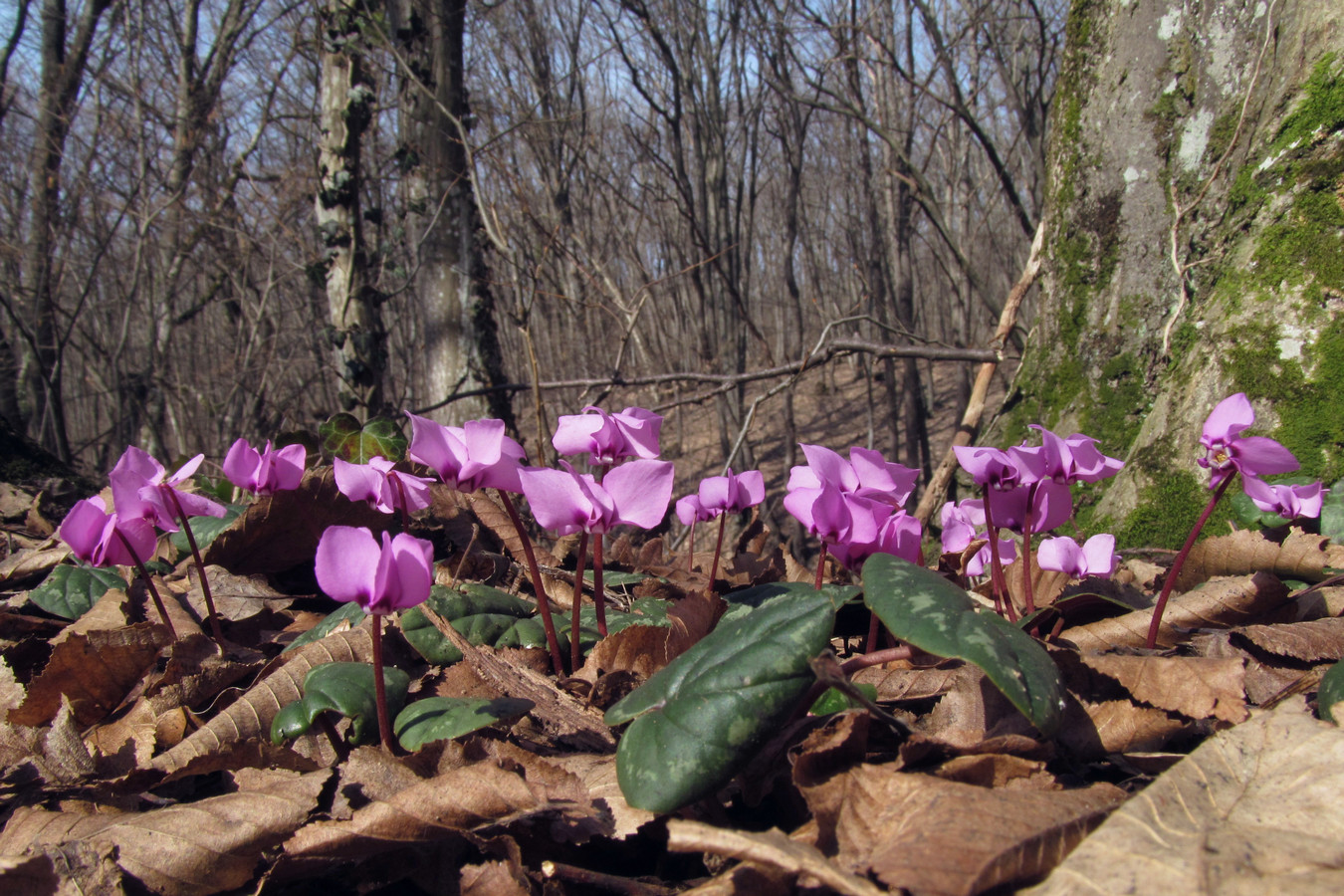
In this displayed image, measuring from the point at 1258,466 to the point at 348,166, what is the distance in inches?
216

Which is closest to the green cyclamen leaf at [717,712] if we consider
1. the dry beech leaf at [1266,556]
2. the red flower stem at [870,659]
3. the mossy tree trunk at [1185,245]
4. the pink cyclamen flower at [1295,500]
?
the red flower stem at [870,659]

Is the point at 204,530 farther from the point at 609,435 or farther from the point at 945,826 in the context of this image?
the point at 945,826

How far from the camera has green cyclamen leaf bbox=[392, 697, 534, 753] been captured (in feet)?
2.81

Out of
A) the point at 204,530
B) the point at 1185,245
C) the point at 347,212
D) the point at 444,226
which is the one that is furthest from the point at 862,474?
the point at 444,226

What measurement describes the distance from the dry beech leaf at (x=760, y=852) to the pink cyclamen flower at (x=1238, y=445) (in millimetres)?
730

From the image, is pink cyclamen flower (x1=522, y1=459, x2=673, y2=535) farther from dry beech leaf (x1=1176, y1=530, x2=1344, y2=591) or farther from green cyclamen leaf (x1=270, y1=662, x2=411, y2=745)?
dry beech leaf (x1=1176, y1=530, x2=1344, y2=591)

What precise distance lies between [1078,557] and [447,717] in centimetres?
98

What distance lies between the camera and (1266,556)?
1.46 m

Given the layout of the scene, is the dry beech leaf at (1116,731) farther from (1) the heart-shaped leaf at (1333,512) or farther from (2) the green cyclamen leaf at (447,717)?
(1) the heart-shaped leaf at (1333,512)

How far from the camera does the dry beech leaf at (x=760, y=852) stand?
61cm

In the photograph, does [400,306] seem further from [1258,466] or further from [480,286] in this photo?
[1258,466]

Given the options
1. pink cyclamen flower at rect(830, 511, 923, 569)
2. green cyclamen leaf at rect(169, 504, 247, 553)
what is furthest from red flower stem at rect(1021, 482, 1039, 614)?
green cyclamen leaf at rect(169, 504, 247, 553)

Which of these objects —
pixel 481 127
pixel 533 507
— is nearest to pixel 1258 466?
pixel 533 507

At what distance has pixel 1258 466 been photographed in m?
1.04
